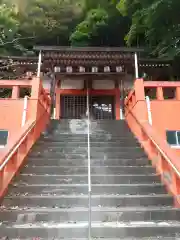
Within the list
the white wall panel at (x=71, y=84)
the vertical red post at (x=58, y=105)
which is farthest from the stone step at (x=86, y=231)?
the white wall panel at (x=71, y=84)

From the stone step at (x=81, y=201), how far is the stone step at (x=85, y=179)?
2.51 ft

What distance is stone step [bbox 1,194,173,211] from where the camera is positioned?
5.02m

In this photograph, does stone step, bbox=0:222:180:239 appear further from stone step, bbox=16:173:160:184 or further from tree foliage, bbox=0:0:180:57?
tree foliage, bbox=0:0:180:57

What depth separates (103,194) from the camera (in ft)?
17.8

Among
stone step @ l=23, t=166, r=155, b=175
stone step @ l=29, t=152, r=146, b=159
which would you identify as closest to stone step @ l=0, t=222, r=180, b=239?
stone step @ l=23, t=166, r=155, b=175

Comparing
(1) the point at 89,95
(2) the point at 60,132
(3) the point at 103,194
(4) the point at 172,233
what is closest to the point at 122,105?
(1) the point at 89,95

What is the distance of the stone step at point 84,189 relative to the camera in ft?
17.9

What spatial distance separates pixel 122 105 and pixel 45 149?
21.7 ft

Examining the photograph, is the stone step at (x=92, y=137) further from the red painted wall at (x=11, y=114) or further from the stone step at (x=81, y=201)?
the stone step at (x=81, y=201)

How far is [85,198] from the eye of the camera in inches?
201

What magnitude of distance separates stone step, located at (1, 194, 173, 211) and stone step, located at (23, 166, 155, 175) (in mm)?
1198

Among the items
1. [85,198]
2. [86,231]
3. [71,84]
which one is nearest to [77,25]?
[71,84]

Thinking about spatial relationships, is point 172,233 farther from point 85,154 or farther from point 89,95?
point 89,95

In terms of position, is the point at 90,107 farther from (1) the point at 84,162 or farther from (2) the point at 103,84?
(1) the point at 84,162
